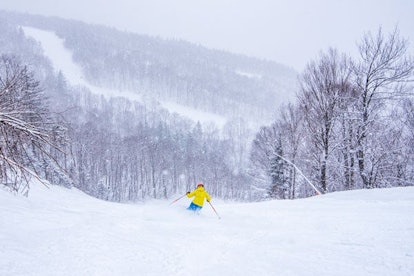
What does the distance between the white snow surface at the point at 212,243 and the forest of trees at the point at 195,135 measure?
1182 millimetres

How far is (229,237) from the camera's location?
25.7ft

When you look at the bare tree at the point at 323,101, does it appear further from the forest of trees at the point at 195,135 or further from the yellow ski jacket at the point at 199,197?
the yellow ski jacket at the point at 199,197

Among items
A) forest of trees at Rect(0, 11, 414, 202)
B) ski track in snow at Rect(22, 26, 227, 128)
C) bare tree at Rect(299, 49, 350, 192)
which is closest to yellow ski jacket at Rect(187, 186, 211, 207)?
forest of trees at Rect(0, 11, 414, 202)

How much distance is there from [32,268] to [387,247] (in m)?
6.55

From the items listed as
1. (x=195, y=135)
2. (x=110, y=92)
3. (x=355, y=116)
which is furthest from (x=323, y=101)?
(x=110, y=92)

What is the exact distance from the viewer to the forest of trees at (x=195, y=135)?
250 inches

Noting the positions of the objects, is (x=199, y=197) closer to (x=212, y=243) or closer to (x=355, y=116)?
(x=212, y=243)

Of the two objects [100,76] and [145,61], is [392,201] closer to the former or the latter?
[100,76]

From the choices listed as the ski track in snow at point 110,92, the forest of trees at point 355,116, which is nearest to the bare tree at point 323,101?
the forest of trees at point 355,116

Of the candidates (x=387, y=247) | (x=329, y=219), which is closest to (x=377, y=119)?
(x=329, y=219)

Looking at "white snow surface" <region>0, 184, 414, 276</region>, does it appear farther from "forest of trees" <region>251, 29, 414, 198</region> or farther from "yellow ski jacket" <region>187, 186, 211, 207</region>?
"forest of trees" <region>251, 29, 414, 198</region>

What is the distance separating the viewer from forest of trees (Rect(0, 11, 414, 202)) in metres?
6.35

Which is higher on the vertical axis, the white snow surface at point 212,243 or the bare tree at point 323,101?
the bare tree at point 323,101

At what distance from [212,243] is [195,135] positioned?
9248cm
